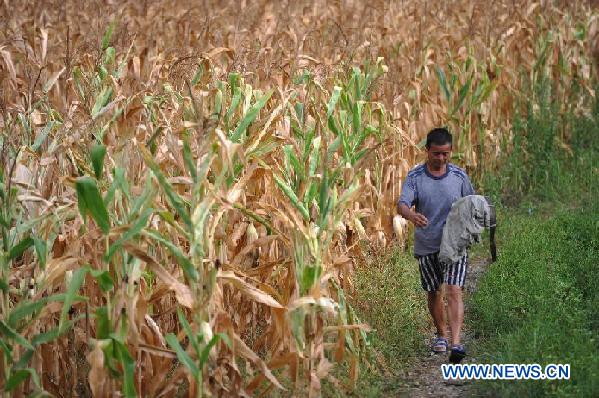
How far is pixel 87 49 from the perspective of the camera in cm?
924

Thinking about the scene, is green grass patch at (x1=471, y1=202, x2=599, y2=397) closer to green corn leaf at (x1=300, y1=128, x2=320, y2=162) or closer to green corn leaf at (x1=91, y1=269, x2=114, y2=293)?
green corn leaf at (x1=300, y1=128, x2=320, y2=162)

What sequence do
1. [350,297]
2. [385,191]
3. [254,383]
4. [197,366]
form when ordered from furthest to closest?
1. [385,191]
2. [350,297]
3. [254,383]
4. [197,366]

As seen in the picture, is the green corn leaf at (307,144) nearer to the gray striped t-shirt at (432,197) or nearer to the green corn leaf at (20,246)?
the gray striped t-shirt at (432,197)

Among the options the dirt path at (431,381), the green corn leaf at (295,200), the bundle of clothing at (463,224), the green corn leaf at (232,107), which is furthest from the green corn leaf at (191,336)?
the bundle of clothing at (463,224)

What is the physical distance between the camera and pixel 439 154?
5.64 m

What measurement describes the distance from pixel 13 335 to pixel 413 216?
225 centimetres

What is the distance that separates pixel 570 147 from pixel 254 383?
6153 millimetres

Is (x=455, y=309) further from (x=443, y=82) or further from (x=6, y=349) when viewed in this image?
(x=443, y=82)

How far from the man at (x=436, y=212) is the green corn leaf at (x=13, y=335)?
223 centimetres

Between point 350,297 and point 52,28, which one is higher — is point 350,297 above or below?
below

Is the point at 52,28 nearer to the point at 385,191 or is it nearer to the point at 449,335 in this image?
the point at 385,191

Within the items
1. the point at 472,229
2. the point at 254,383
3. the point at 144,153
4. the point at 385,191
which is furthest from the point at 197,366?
the point at 385,191

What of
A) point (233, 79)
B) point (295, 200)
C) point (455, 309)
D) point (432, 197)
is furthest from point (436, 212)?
point (233, 79)

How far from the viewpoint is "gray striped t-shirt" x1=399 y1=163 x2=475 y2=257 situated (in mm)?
5676
